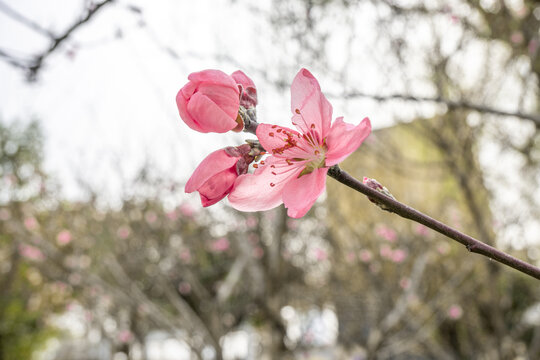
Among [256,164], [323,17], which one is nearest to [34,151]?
[323,17]

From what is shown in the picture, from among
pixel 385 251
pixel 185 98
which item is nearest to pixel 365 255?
pixel 385 251

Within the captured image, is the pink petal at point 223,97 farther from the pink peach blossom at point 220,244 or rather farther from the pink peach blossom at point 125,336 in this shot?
the pink peach blossom at point 125,336

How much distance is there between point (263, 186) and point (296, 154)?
6 cm

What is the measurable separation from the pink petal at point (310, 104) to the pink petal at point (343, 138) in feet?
0.06

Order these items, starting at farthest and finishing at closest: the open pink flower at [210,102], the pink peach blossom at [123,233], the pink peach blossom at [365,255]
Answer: the pink peach blossom at [123,233] < the pink peach blossom at [365,255] < the open pink flower at [210,102]

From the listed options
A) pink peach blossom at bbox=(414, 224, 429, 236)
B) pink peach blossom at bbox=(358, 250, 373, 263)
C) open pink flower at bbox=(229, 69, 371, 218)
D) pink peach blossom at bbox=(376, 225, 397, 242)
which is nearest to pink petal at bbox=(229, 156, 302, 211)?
open pink flower at bbox=(229, 69, 371, 218)

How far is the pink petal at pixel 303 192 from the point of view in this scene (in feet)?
1.82

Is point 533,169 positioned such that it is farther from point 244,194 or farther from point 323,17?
→ point 244,194

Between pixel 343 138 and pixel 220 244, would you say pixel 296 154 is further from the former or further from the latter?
pixel 220 244

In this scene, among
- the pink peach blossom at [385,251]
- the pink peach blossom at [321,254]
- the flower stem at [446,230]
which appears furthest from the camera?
the pink peach blossom at [321,254]

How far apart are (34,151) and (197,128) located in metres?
12.4

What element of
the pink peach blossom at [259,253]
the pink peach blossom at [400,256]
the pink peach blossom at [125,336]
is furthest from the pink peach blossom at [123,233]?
the pink peach blossom at [400,256]

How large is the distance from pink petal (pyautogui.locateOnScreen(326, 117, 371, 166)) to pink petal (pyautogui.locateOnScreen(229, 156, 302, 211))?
0.06 m

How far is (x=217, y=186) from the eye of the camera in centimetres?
58
